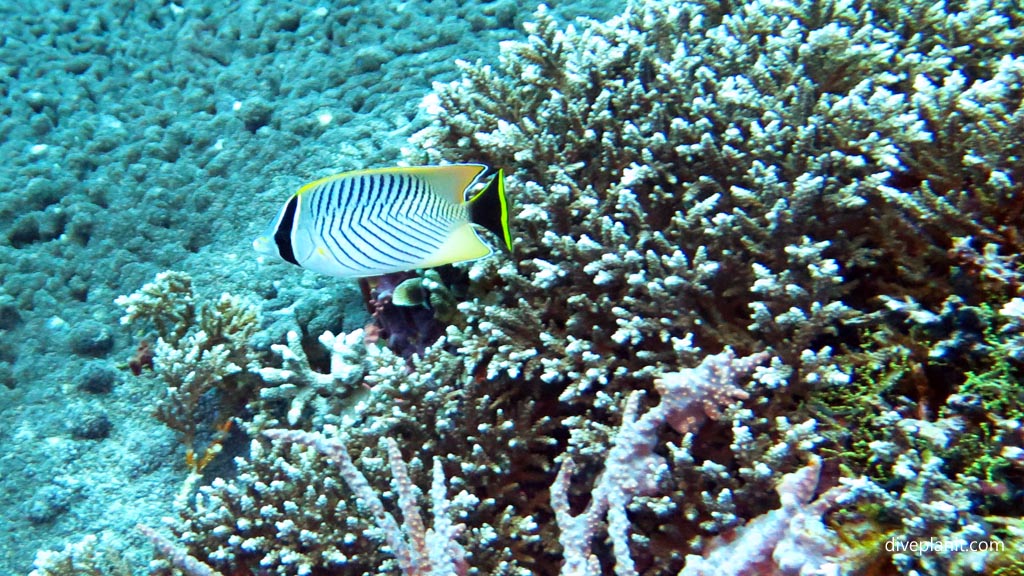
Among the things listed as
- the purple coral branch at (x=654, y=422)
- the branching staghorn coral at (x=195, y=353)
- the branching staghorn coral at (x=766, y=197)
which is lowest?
the branching staghorn coral at (x=195, y=353)

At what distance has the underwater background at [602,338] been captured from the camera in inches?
76.9

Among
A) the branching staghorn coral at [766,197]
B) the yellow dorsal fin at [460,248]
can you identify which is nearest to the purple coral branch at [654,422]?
the branching staghorn coral at [766,197]

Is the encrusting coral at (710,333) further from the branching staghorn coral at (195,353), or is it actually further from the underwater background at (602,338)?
the branching staghorn coral at (195,353)

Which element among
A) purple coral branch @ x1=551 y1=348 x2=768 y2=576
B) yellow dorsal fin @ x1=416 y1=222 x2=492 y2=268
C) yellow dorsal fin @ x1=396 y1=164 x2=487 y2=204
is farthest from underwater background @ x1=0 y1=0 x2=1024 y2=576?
yellow dorsal fin @ x1=396 y1=164 x2=487 y2=204

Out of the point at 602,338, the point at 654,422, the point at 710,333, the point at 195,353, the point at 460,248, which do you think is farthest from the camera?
the point at 195,353

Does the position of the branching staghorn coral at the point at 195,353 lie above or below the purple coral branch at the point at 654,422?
below

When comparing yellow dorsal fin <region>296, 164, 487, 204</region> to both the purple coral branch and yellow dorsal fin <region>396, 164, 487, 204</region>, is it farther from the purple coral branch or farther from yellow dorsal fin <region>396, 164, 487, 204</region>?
the purple coral branch

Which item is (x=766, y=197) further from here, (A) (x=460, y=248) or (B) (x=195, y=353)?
(B) (x=195, y=353)

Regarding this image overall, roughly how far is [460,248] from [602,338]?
71 cm

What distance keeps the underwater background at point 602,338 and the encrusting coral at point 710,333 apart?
1cm

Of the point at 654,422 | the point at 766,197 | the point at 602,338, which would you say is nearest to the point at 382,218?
the point at 602,338

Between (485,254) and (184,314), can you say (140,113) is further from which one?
(485,254)

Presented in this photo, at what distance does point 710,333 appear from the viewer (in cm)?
235

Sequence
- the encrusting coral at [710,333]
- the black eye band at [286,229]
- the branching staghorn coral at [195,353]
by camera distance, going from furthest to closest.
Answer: the branching staghorn coral at [195,353], the black eye band at [286,229], the encrusting coral at [710,333]
